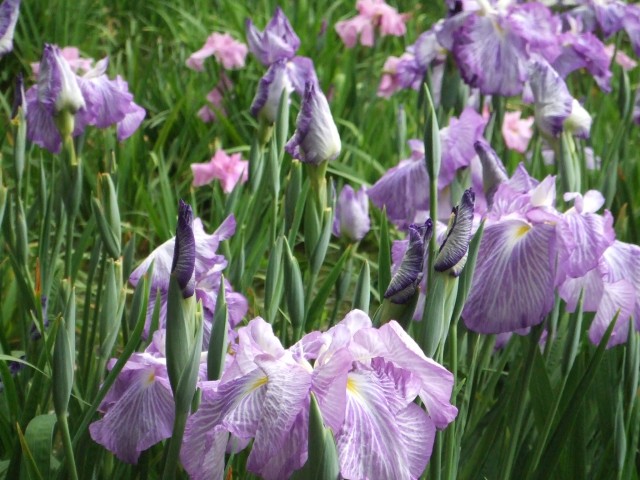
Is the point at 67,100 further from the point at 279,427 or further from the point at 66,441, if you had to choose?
the point at 279,427

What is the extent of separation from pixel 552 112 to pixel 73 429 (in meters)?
0.82

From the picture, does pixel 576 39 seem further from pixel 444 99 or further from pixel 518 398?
pixel 518 398


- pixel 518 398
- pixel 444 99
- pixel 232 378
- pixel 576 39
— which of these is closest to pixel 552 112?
pixel 444 99

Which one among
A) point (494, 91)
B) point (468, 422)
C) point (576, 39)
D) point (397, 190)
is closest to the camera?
point (468, 422)

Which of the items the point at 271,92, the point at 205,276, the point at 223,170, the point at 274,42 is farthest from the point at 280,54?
the point at 205,276

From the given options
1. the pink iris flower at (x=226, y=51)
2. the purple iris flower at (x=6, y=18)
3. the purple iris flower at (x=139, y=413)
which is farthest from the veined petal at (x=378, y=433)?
the pink iris flower at (x=226, y=51)

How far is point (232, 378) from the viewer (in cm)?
82

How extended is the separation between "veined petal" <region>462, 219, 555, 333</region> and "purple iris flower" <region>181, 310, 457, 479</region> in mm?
262

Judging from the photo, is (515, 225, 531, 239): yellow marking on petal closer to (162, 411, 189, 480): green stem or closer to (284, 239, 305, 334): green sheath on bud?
(284, 239, 305, 334): green sheath on bud

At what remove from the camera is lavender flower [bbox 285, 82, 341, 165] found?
4.08 feet

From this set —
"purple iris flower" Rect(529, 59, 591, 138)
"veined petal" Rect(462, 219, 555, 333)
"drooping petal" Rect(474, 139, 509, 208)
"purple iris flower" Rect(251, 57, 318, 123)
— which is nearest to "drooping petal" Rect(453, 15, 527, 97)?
"purple iris flower" Rect(529, 59, 591, 138)

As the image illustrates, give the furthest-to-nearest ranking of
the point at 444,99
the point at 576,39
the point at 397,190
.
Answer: the point at 576,39, the point at 444,99, the point at 397,190

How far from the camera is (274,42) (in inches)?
71.4

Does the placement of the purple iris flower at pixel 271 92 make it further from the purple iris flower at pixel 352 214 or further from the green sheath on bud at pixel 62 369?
the green sheath on bud at pixel 62 369
